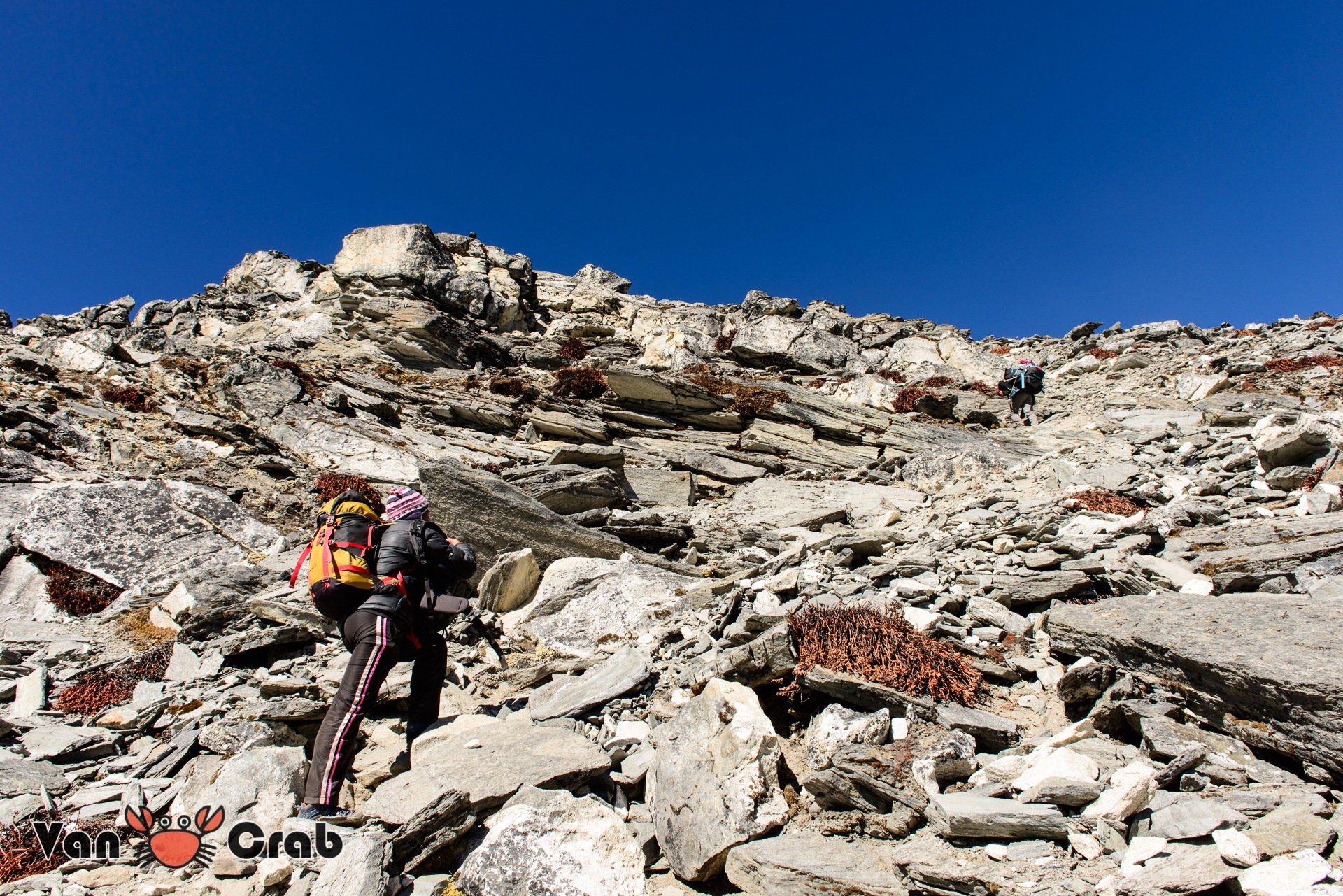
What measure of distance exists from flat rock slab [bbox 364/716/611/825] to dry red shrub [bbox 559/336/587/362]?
22.1m

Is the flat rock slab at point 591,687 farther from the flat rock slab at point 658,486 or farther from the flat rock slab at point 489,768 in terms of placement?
the flat rock slab at point 658,486

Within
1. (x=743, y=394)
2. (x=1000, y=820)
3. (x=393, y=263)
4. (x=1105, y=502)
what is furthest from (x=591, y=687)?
(x=393, y=263)

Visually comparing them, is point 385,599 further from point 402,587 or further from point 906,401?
point 906,401

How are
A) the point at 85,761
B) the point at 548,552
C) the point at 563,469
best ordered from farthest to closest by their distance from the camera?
1. the point at 563,469
2. the point at 548,552
3. the point at 85,761

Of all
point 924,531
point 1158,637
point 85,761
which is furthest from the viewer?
point 924,531

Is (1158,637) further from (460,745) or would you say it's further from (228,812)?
(228,812)

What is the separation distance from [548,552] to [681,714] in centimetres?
661

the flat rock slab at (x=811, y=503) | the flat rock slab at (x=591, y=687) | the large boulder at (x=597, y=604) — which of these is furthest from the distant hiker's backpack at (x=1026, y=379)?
the flat rock slab at (x=591, y=687)

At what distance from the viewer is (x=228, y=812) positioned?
14.5 ft

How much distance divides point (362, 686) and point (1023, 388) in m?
22.9

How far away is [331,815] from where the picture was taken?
4.46 meters

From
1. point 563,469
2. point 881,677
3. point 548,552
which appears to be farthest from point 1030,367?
point 881,677

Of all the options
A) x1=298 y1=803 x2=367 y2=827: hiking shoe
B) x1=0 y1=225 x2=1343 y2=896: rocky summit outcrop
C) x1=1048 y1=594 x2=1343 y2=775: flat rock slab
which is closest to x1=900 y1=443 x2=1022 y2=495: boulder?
x1=0 y1=225 x2=1343 y2=896: rocky summit outcrop

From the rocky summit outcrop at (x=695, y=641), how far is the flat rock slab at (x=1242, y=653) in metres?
0.03
